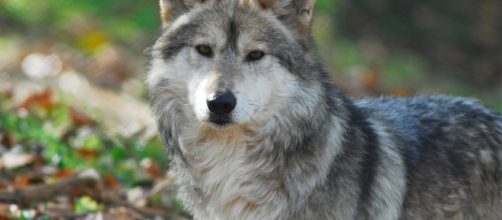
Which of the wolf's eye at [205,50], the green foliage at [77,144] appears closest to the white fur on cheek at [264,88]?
the wolf's eye at [205,50]

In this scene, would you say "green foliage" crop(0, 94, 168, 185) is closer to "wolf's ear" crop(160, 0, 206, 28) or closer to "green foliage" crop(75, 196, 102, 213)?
"green foliage" crop(75, 196, 102, 213)

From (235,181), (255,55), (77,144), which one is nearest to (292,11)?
(255,55)

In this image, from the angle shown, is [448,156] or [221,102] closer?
[221,102]

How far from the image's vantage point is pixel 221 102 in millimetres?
4828

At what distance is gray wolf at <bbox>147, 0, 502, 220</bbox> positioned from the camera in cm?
507

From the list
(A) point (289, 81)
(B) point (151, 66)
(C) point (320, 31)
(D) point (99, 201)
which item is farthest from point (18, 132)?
(C) point (320, 31)

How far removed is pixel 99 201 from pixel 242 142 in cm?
176

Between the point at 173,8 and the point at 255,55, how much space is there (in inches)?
25.5

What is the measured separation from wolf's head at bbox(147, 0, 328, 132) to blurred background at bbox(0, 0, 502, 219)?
276mm

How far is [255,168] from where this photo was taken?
5.18 m

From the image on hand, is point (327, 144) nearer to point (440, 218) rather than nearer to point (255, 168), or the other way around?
point (255, 168)

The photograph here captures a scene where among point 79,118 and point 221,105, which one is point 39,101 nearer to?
point 79,118

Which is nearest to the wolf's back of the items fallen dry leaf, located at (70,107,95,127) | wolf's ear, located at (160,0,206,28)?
wolf's ear, located at (160,0,206,28)

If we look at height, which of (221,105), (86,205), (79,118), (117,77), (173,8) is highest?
(117,77)
